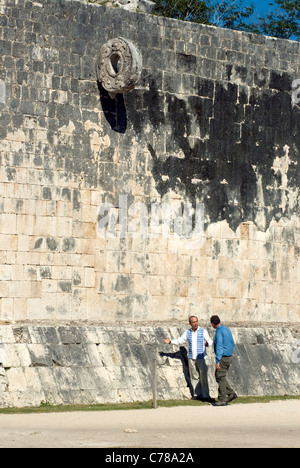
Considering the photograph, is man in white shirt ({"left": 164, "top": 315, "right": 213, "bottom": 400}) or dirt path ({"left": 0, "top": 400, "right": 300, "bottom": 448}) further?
man in white shirt ({"left": 164, "top": 315, "right": 213, "bottom": 400})

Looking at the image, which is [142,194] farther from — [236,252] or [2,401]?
[2,401]

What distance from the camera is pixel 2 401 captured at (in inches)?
607

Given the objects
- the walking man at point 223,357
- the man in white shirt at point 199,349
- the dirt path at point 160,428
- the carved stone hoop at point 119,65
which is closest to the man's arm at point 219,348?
the walking man at point 223,357

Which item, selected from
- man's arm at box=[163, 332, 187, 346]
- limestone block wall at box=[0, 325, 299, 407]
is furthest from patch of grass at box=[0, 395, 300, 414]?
man's arm at box=[163, 332, 187, 346]

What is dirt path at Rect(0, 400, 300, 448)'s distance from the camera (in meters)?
12.0

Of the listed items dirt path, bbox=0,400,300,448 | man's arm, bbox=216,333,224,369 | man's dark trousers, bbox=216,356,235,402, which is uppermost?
man's arm, bbox=216,333,224,369

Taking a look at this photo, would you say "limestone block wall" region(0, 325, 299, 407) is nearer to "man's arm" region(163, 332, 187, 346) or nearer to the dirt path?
"man's arm" region(163, 332, 187, 346)

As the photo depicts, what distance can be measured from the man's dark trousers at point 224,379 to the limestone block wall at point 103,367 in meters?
0.79

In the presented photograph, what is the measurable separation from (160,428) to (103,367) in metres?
3.49

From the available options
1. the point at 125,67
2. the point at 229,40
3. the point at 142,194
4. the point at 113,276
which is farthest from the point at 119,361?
the point at 229,40

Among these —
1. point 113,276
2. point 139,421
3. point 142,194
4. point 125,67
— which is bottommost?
point 139,421

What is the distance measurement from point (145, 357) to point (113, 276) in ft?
5.23

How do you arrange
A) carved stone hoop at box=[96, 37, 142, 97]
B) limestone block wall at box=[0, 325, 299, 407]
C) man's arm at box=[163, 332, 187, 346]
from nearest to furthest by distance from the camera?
limestone block wall at box=[0, 325, 299, 407]
man's arm at box=[163, 332, 187, 346]
carved stone hoop at box=[96, 37, 142, 97]

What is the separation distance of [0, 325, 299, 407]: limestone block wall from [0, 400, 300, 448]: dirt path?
3.18 ft
